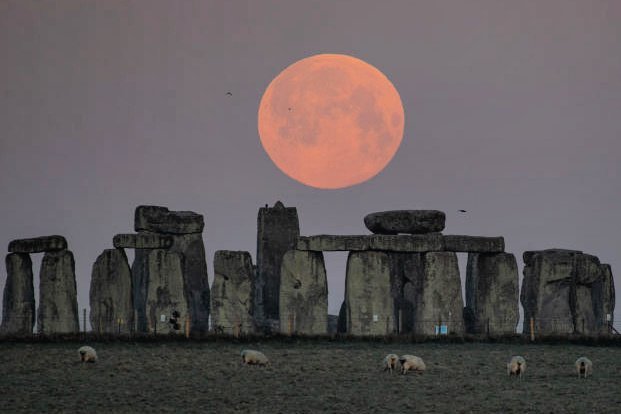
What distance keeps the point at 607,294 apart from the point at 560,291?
351cm

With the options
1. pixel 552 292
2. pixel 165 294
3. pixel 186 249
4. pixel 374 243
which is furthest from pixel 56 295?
pixel 552 292

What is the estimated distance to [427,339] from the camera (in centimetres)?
4825

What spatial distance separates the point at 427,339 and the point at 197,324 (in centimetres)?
1133

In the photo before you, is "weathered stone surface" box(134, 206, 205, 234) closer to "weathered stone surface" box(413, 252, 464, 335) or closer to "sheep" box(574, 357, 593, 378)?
"weathered stone surface" box(413, 252, 464, 335)

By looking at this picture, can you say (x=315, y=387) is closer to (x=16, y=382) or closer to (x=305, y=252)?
(x=16, y=382)

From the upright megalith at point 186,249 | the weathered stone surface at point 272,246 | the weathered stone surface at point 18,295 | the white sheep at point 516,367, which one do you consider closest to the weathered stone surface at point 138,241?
the upright megalith at point 186,249

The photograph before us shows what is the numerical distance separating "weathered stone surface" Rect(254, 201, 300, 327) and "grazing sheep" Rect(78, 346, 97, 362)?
16.2 metres

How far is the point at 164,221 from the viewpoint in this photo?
56625 mm

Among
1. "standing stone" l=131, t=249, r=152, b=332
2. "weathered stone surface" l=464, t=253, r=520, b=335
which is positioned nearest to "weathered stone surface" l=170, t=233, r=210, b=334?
"standing stone" l=131, t=249, r=152, b=332

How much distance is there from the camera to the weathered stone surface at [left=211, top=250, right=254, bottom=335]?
5278 centimetres

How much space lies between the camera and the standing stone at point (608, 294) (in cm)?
5712

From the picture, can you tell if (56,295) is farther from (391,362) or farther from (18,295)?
(391,362)

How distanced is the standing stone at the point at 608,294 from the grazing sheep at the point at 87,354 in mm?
22076

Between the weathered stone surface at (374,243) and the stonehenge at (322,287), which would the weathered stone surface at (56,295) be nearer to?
the stonehenge at (322,287)
